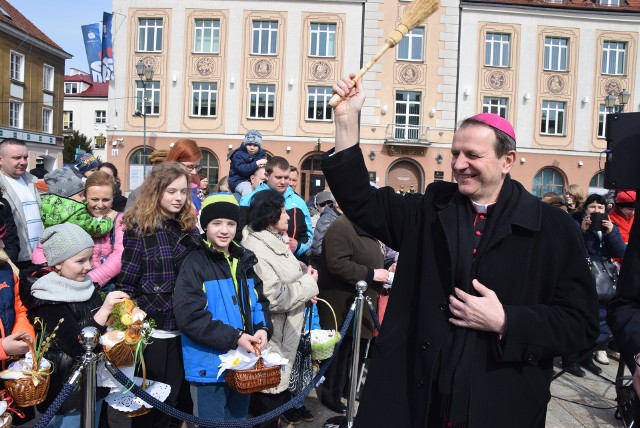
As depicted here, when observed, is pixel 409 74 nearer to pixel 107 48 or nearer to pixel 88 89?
pixel 107 48

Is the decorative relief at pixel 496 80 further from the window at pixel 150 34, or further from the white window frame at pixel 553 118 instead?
the window at pixel 150 34

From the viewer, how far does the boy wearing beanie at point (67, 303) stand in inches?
119

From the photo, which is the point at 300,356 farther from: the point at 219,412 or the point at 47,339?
the point at 47,339

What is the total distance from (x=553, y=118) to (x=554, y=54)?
3478 mm

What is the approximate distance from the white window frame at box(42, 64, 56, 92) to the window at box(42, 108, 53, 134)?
1.45 metres

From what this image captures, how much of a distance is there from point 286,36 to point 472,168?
90.8ft

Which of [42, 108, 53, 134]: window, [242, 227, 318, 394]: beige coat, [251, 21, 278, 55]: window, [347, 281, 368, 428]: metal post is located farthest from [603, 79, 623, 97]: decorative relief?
[42, 108, 53, 134]: window

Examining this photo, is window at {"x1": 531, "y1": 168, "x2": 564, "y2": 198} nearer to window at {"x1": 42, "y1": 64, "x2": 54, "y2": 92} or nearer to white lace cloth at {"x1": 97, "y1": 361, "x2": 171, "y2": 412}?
white lace cloth at {"x1": 97, "y1": 361, "x2": 171, "y2": 412}

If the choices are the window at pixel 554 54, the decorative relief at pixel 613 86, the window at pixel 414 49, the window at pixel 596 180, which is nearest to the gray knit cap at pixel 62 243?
the window at pixel 414 49

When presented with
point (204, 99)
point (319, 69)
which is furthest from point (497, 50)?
point (204, 99)

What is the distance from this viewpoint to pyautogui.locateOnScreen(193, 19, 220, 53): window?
93.0 feet

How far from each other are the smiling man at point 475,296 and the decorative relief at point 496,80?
2872 cm

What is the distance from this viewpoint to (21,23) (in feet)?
113

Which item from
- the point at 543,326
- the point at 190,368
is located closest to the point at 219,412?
the point at 190,368
